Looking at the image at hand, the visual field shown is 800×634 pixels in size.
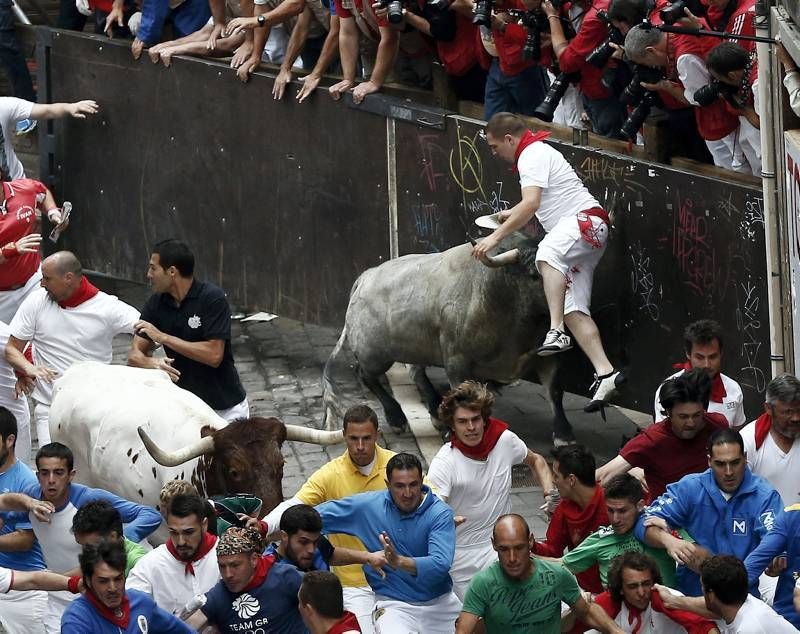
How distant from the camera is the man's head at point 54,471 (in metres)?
9.11

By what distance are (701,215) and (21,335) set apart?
4.73 m

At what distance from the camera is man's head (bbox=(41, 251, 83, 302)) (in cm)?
1177

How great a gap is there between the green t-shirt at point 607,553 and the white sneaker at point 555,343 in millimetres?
3520

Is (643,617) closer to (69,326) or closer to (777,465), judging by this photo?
(777,465)

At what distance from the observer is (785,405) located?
8859mm

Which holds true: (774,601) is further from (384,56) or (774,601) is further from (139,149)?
(139,149)

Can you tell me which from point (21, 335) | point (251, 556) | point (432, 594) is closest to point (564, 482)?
point (432, 594)

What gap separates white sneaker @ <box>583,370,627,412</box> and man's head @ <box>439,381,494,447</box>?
290 centimetres

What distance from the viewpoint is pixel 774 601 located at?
27.7 ft

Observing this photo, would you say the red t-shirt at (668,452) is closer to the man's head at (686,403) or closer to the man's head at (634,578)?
the man's head at (686,403)

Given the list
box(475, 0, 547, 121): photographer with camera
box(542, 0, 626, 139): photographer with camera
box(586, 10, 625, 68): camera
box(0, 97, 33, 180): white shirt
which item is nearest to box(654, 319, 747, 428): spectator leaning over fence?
box(586, 10, 625, 68): camera

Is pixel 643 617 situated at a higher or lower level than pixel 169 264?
lower

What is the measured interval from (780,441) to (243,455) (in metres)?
3.00

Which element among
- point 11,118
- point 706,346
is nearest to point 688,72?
point 706,346
